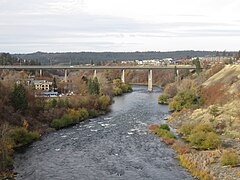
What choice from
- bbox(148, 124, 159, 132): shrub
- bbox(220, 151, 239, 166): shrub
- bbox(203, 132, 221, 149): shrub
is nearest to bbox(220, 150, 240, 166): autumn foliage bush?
bbox(220, 151, 239, 166): shrub

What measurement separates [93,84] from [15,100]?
54.1 feet

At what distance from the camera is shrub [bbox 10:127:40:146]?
1095 inches

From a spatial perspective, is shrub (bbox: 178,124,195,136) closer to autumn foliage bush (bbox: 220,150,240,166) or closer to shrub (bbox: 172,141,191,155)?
shrub (bbox: 172,141,191,155)

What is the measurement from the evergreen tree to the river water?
13.3ft

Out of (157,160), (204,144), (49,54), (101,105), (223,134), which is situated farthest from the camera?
(49,54)

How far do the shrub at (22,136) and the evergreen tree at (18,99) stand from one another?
403 centimetres

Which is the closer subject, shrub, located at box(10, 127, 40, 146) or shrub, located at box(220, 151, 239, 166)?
shrub, located at box(220, 151, 239, 166)

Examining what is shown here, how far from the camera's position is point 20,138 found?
92.7 feet

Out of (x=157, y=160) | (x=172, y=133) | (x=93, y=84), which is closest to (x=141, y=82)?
(x=93, y=84)

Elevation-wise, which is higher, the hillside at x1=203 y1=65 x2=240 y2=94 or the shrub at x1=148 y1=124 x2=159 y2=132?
the hillside at x1=203 y1=65 x2=240 y2=94

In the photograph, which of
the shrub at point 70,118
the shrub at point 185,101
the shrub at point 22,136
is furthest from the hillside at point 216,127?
the shrub at point 22,136

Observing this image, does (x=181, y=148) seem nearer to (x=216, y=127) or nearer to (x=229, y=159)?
(x=229, y=159)

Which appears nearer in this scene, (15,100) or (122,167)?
(122,167)

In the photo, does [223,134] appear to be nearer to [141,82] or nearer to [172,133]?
[172,133]
